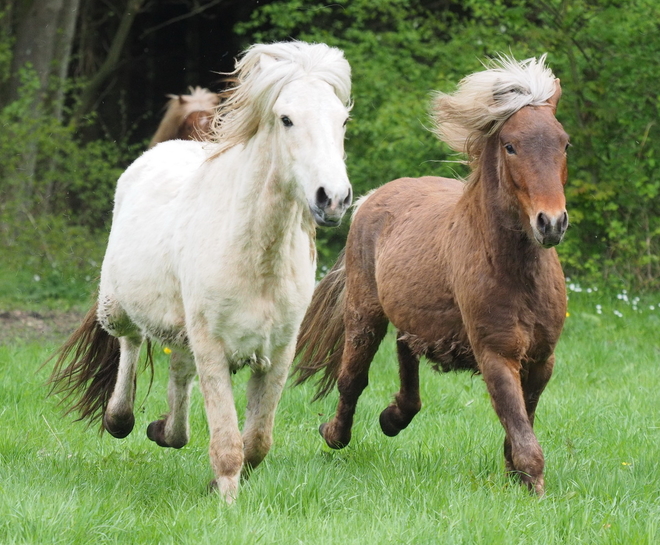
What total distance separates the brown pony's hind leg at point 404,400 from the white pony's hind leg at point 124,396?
1.34 meters

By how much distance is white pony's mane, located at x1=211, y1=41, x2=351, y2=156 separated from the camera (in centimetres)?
401

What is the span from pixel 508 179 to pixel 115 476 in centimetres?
220

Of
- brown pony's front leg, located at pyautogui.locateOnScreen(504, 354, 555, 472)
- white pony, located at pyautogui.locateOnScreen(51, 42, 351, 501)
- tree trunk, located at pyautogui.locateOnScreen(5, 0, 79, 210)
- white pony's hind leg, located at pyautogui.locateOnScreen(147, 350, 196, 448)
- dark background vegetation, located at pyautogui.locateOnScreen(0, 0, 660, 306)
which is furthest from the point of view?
tree trunk, located at pyautogui.locateOnScreen(5, 0, 79, 210)

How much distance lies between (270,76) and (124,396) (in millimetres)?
2049

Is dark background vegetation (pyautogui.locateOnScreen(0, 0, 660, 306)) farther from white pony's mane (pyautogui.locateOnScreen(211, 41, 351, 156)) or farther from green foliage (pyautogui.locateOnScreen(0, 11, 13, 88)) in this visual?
white pony's mane (pyautogui.locateOnScreen(211, 41, 351, 156))

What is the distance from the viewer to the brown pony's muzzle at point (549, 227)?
3912mm

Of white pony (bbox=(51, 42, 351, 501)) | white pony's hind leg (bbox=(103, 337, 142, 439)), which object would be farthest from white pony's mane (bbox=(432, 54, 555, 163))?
white pony's hind leg (bbox=(103, 337, 142, 439))

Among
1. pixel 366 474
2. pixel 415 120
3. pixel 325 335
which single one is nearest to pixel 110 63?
pixel 415 120

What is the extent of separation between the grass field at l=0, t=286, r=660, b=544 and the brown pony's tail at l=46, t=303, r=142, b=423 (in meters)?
0.16

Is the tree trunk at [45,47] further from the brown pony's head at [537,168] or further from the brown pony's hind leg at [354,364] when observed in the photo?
the brown pony's head at [537,168]

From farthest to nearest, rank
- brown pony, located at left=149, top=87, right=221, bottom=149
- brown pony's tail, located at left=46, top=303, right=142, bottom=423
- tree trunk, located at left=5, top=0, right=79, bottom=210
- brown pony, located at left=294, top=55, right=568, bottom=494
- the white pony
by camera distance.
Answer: tree trunk, located at left=5, top=0, right=79, bottom=210, brown pony, located at left=149, top=87, right=221, bottom=149, brown pony's tail, located at left=46, top=303, right=142, bottom=423, brown pony, located at left=294, top=55, right=568, bottom=494, the white pony

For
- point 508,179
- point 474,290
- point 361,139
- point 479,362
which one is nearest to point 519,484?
point 479,362

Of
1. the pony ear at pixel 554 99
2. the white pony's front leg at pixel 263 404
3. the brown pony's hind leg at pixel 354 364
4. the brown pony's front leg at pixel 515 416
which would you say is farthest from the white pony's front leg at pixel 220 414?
the pony ear at pixel 554 99

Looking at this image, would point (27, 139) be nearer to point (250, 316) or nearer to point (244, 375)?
point (244, 375)
